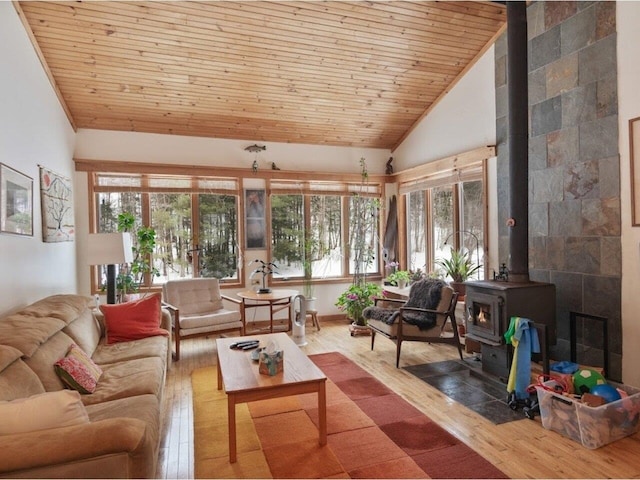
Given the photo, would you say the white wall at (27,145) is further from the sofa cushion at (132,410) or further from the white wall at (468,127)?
the white wall at (468,127)

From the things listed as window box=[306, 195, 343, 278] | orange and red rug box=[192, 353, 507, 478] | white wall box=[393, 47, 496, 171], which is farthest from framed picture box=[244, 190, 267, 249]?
orange and red rug box=[192, 353, 507, 478]

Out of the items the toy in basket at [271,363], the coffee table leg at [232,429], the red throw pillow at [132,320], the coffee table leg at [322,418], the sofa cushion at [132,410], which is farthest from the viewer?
the red throw pillow at [132,320]

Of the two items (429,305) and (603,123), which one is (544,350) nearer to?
(429,305)

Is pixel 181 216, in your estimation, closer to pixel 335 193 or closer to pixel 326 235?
pixel 326 235

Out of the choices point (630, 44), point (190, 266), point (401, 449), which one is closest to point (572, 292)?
point (630, 44)

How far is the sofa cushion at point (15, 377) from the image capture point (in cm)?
192

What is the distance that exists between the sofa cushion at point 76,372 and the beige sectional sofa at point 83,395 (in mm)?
37

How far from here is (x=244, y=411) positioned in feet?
9.94

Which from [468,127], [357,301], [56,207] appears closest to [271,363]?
[357,301]

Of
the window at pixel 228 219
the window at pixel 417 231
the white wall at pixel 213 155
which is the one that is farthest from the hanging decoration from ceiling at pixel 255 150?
the window at pixel 417 231

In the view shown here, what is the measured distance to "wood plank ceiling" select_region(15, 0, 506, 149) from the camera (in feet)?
12.8

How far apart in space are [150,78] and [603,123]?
14.9 feet

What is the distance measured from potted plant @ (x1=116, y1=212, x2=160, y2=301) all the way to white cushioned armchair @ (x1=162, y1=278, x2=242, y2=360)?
53 cm

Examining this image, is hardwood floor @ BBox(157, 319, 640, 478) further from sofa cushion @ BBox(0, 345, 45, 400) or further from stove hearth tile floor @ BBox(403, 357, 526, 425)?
sofa cushion @ BBox(0, 345, 45, 400)
